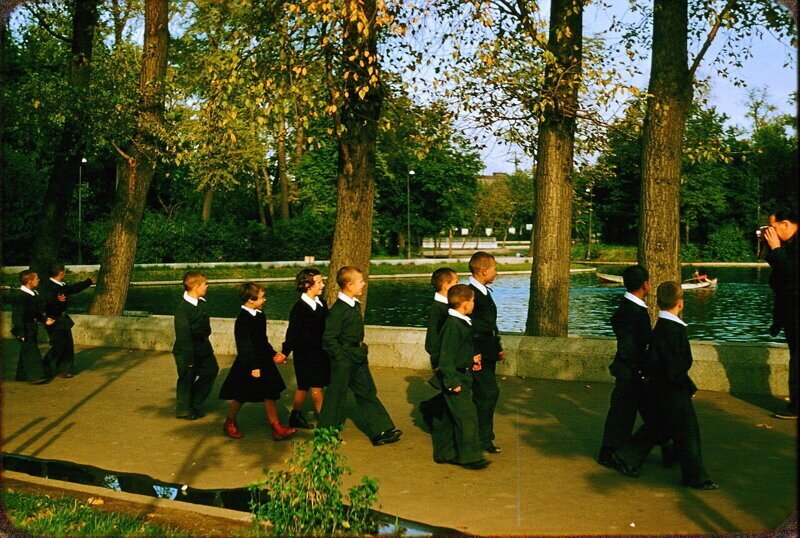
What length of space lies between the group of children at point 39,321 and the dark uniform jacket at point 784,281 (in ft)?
29.8

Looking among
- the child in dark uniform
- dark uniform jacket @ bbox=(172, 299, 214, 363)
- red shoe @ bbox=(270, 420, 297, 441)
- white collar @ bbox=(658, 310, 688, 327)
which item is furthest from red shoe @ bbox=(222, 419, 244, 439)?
white collar @ bbox=(658, 310, 688, 327)

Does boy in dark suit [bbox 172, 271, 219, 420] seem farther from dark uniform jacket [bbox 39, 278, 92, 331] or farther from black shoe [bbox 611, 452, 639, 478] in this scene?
black shoe [bbox 611, 452, 639, 478]

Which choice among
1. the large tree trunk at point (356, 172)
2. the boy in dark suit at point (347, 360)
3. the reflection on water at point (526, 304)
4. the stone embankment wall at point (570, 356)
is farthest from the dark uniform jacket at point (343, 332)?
the reflection on water at point (526, 304)

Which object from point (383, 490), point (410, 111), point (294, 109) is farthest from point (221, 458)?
point (410, 111)

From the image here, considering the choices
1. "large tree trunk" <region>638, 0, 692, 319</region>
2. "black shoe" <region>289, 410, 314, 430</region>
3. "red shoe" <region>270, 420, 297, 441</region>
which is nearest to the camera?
"red shoe" <region>270, 420, 297, 441</region>

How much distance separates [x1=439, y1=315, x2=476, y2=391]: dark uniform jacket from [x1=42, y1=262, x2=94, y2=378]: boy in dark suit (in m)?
6.98

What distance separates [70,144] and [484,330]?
12800 mm

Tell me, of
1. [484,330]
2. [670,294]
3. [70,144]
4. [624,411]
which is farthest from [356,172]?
[70,144]

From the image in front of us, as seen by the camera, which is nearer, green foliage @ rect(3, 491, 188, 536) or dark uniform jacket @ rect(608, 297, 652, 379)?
green foliage @ rect(3, 491, 188, 536)

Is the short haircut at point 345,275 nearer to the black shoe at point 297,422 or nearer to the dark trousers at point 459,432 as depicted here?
the dark trousers at point 459,432

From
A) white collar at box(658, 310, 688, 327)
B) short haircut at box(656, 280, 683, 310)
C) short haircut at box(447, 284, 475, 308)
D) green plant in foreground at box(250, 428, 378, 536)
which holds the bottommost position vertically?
green plant in foreground at box(250, 428, 378, 536)

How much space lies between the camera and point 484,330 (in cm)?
822

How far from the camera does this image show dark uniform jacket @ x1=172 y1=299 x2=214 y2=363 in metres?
9.87

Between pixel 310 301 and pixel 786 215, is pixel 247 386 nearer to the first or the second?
pixel 310 301
